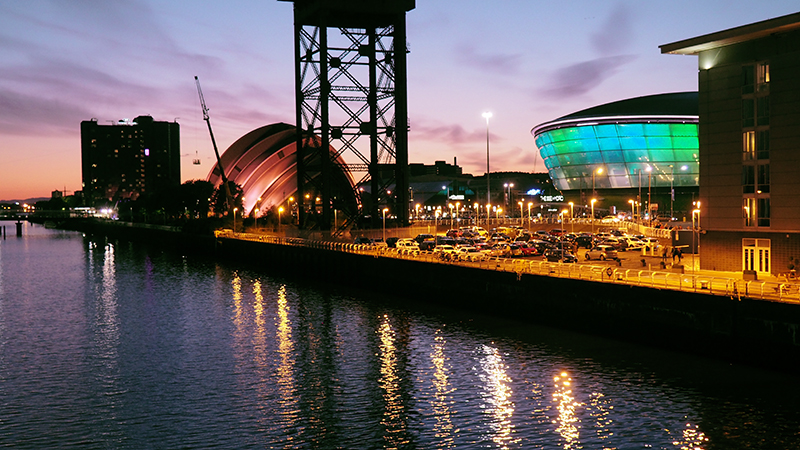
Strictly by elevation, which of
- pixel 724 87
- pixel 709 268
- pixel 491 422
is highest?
pixel 724 87

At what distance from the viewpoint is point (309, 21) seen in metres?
85.8

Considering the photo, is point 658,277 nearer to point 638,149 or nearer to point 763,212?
point 763,212

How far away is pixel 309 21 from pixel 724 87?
54.2 m

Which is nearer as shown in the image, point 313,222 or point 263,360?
point 263,360

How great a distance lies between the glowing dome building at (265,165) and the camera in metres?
154

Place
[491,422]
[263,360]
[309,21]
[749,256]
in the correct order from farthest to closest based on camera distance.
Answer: [309,21], [749,256], [263,360], [491,422]

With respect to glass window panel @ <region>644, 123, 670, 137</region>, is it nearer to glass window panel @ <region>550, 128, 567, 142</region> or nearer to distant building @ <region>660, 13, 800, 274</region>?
glass window panel @ <region>550, 128, 567, 142</region>

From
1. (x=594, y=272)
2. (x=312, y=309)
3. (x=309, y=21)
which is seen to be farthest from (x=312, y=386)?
(x=309, y=21)

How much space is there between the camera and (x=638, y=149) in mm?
133500

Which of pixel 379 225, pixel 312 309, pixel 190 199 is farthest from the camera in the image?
pixel 190 199

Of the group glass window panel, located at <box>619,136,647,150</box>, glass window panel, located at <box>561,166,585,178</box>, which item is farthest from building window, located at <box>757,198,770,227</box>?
glass window panel, located at <box>561,166,585,178</box>

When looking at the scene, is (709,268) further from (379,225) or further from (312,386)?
(379,225)

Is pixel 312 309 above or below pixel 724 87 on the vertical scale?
below

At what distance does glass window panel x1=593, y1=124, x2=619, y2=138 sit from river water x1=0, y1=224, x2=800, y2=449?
9235 cm
